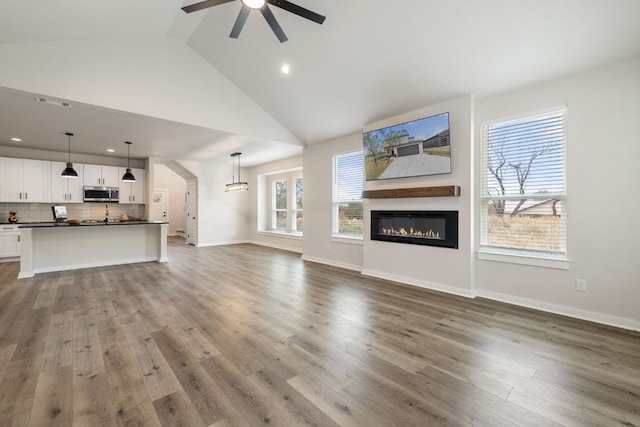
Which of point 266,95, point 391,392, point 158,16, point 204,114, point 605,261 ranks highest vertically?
point 158,16

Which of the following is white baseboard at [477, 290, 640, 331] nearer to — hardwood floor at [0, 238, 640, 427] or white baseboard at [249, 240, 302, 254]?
hardwood floor at [0, 238, 640, 427]

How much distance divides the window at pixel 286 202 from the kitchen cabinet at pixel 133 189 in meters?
3.63

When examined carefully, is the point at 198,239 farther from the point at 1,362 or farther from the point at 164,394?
the point at 164,394

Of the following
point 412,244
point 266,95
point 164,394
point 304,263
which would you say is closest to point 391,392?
point 164,394

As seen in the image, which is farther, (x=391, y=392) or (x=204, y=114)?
(x=204, y=114)

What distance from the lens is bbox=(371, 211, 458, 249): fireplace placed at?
161 inches

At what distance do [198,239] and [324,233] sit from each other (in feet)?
15.4

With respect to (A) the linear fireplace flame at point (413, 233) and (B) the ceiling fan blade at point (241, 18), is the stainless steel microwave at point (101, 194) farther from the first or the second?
(A) the linear fireplace flame at point (413, 233)

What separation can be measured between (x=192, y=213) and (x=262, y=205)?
92.5 inches

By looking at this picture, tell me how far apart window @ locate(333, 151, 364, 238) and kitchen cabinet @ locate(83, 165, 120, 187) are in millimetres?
5764

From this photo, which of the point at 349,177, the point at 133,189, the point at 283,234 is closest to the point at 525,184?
the point at 349,177

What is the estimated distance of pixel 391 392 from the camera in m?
1.89

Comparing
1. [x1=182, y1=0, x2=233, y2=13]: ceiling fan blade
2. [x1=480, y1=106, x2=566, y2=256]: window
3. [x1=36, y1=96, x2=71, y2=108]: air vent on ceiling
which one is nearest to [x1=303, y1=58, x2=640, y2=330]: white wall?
[x1=480, y1=106, x2=566, y2=256]: window

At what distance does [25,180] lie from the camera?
21.0ft
